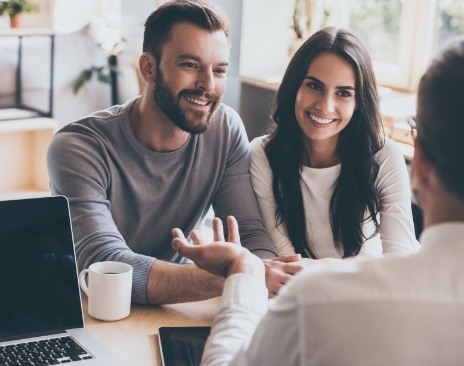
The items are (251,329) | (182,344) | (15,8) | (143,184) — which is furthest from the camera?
(15,8)

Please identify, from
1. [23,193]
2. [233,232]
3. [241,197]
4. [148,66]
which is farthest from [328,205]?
[23,193]

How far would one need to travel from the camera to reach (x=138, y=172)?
6.30 feet

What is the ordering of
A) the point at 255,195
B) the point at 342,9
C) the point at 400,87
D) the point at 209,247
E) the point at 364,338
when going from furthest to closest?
the point at 342,9, the point at 400,87, the point at 255,195, the point at 209,247, the point at 364,338

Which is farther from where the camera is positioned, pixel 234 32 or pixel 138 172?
pixel 234 32

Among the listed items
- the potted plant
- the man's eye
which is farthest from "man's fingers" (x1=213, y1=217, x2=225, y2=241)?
the potted plant

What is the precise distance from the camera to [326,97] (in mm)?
2068

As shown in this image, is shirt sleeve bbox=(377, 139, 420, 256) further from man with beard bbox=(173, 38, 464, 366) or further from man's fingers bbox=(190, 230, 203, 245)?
man with beard bbox=(173, 38, 464, 366)

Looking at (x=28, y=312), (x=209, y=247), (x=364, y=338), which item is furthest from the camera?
(x=28, y=312)

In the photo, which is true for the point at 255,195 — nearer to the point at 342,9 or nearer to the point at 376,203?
the point at 376,203

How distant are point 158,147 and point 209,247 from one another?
72 centimetres

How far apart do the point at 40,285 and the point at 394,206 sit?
39.9 inches

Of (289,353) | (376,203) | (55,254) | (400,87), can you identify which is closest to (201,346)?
(55,254)

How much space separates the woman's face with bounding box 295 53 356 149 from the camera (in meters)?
2.07

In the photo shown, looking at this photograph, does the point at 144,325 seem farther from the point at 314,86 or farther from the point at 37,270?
the point at 314,86
